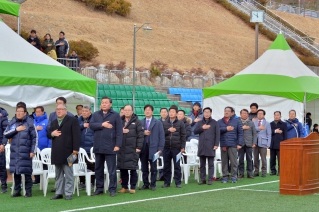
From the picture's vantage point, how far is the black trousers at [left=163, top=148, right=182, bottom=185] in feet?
51.7

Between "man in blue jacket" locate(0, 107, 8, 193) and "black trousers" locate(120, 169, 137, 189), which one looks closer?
"man in blue jacket" locate(0, 107, 8, 193)

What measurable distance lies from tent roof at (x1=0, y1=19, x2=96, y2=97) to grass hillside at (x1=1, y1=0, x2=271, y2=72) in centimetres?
2732

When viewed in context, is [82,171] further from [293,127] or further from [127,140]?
[293,127]

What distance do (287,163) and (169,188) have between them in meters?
2.74

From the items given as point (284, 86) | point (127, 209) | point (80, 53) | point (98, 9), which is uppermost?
point (98, 9)

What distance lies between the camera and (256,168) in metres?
19.0

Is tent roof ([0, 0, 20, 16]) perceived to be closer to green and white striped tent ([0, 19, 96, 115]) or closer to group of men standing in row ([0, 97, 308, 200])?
green and white striped tent ([0, 19, 96, 115])

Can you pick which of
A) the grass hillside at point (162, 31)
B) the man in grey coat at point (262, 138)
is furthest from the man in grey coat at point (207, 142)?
the grass hillside at point (162, 31)

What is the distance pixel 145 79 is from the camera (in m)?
38.2

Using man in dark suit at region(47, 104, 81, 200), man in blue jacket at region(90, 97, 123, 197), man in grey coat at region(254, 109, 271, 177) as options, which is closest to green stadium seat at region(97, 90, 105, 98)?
man in grey coat at region(254, 109, 271, 177)

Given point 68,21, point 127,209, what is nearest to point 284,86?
point 127,209

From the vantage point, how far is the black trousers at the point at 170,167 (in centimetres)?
1576

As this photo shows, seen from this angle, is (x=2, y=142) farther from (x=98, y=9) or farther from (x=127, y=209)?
(x=98, y=9)

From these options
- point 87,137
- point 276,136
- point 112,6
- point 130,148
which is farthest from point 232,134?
point 112,6
